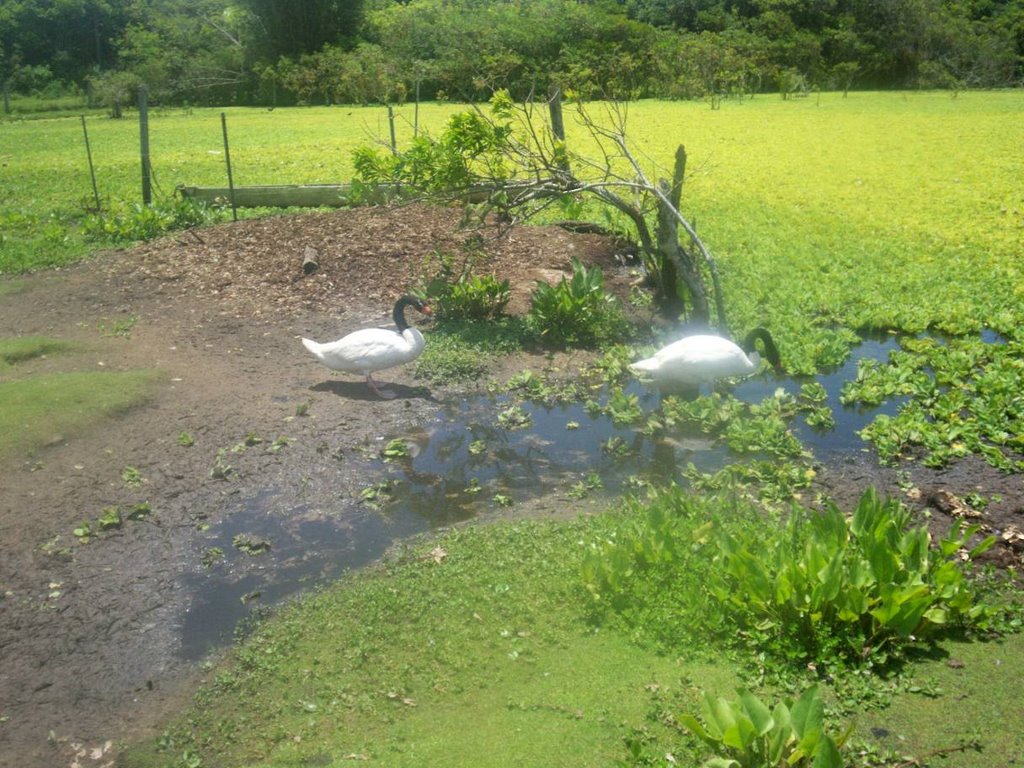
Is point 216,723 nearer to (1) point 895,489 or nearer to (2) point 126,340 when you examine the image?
(1) point 895,489

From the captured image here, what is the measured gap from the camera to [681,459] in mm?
7078

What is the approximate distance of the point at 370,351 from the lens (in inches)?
316

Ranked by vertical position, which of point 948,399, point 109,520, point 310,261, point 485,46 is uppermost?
point 485,46

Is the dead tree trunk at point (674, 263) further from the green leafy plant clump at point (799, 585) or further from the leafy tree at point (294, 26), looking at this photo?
the leafy tree at point (294, 26)

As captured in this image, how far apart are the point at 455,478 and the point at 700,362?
2.19 meters

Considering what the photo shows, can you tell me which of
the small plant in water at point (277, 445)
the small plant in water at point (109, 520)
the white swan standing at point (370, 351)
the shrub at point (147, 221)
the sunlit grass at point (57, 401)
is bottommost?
the small plant in water at point (109, 520)

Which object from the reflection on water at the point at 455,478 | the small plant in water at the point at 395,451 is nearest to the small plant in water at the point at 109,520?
the reflection on water at the point at 455,478

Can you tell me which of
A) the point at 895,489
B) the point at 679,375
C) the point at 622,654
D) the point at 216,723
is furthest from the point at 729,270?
the point at 216,723

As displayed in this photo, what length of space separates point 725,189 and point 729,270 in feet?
15.3

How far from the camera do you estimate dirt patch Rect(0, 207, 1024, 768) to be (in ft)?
16.0

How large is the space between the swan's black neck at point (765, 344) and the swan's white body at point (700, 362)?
1.20 ft

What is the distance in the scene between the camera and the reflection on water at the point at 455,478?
18.5 feet

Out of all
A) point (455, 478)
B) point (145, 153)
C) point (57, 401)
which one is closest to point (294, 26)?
point (145, 153)

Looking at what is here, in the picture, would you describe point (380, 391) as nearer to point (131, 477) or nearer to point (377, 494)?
point (377, 494)
